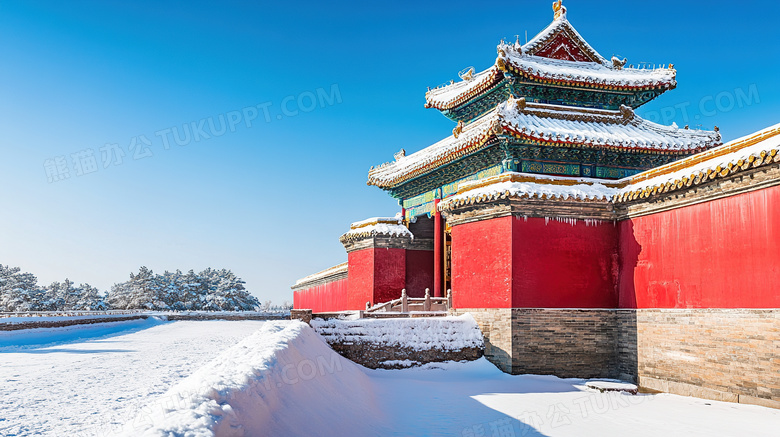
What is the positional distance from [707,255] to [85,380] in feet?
35.8

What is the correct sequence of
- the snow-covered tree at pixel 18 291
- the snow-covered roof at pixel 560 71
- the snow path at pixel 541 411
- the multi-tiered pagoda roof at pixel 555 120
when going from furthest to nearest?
the snow-covered tree at pixel 18 291 → the snow-covered roof at pixel 560 71 → the multi-tiered pagoda roof at pixel 555 120 → the snow path at pixel 541 411

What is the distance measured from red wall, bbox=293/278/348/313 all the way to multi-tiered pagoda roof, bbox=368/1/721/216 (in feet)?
26.0

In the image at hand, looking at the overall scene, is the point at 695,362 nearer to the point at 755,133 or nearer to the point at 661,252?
the point at 661,252

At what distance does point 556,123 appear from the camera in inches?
612

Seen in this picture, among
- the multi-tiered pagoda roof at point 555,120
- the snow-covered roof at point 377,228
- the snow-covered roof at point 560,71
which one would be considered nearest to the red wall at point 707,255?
the multi-tiered pagoda roof at point 555,120

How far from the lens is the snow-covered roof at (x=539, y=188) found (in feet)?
43.5

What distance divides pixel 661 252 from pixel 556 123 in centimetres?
483

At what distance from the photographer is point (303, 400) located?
6.24 m

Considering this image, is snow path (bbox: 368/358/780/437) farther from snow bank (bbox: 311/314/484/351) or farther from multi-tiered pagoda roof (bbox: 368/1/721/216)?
multi-tiered pagoda roof (bbox: 368/1/721/216)

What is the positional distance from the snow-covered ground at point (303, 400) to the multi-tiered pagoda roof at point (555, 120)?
5577 millimetres

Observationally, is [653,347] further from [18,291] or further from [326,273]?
[18,291]

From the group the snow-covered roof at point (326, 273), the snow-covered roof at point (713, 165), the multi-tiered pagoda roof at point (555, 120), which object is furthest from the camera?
the snow-covered roof at point (326, 273)

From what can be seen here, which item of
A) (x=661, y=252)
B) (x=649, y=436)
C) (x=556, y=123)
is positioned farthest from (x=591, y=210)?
(x=649, y=436)

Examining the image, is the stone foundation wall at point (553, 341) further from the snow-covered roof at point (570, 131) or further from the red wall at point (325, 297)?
the red wall at point (325, 297)
